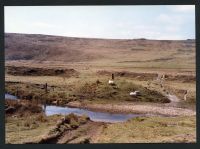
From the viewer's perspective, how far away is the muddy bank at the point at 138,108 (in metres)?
17.4

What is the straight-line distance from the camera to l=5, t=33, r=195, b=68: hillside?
78.3 ft

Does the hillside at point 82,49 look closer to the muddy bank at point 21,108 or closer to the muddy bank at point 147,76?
the muddy bank at point 147,76

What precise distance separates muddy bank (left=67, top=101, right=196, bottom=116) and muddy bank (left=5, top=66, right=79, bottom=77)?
373cm

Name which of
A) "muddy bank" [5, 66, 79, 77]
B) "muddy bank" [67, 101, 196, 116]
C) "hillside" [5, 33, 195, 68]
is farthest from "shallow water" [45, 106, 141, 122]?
"hillside" [5, 33, 195, 68]

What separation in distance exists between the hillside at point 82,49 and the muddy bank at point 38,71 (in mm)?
970

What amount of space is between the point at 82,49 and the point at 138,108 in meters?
7.76

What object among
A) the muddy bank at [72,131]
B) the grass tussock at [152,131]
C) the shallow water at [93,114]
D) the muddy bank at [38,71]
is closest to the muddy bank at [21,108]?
the shallow water at [93,114]

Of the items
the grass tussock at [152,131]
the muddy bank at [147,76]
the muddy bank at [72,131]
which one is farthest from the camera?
the muddy bank at [147,76]

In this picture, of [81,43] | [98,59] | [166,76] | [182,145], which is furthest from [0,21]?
[98,59]

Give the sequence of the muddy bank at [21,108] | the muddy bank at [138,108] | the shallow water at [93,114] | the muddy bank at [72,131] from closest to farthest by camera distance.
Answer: the muddy bank at [72,131] < the muddy bank at [21,108] < the shallow water at [93,114] < the muddy bank at [138,108]

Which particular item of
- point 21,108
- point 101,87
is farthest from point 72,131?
point 101,87

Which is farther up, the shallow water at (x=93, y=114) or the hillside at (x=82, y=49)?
the hillside at (x=82, y=49)

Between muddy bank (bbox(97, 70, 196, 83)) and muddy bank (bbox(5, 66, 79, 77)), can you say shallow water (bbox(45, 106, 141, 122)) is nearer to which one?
muddy bank (bbox(5, 66, 79, 77))

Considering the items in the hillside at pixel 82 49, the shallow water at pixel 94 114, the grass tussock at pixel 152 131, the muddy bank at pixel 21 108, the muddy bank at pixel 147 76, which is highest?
the hillside at pixel 82 49
